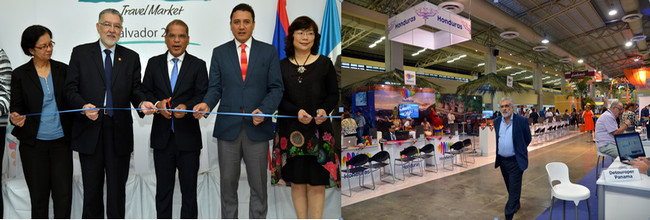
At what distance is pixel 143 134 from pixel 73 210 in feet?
2.77

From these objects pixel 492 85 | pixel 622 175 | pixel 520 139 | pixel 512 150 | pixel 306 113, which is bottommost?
pixel 622 175

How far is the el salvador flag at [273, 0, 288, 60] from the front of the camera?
2.59 meters

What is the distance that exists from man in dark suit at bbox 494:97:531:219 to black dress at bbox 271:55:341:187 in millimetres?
2339

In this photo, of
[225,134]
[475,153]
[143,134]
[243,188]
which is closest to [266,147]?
[225,134]

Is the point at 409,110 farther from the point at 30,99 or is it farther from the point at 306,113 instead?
the point at 30,99

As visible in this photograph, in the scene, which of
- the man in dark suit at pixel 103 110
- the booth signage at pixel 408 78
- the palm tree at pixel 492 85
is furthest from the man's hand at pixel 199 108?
the palm tree at pixel 492 85

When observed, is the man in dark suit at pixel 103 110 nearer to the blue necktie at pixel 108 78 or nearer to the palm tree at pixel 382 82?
the blue necktie at pixel 108 78

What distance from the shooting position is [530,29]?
12.8m

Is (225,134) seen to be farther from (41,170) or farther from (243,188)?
(41,170)

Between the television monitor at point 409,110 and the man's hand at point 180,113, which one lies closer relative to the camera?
the man's hand at point 180,113

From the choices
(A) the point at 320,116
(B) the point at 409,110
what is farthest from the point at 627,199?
(B) the point at 409,110

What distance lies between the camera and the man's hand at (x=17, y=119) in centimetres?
227

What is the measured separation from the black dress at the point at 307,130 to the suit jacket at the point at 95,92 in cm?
102

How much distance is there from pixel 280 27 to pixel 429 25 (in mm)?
3673
